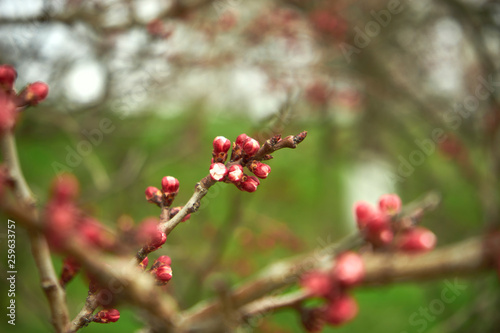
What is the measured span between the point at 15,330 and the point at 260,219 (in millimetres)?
3079

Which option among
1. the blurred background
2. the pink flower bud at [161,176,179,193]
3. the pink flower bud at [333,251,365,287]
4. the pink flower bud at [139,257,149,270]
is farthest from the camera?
the blurred background

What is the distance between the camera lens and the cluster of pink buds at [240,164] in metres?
0.90

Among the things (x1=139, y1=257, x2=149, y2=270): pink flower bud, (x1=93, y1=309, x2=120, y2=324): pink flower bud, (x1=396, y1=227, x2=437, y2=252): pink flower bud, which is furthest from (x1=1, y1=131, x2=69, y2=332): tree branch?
(x1=396, y1=227, x2=437, y2=252): pink flower bud

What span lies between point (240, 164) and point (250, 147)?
0.07m

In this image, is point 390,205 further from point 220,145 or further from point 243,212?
point 243,212

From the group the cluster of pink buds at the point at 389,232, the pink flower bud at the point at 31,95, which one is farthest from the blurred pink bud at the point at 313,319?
the pink flower bud at the point at 31,95

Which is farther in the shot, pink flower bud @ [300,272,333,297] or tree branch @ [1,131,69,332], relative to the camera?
tree branch @ [1,131,69,332]

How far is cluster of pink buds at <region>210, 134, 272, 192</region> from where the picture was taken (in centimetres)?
90

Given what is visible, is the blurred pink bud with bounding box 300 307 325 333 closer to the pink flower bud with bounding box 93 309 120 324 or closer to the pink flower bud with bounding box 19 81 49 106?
the pink flower bud with bounding box 93 309 120 324

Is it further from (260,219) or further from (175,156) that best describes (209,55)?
(260,219)

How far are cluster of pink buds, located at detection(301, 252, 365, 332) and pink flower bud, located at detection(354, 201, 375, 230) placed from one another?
197 millimetres

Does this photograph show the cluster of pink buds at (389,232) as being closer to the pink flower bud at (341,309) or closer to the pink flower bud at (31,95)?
the pink flower bud at (341,309)

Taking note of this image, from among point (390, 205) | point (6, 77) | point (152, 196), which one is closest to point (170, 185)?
point (152, 196)

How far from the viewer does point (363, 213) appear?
89 centimetres
